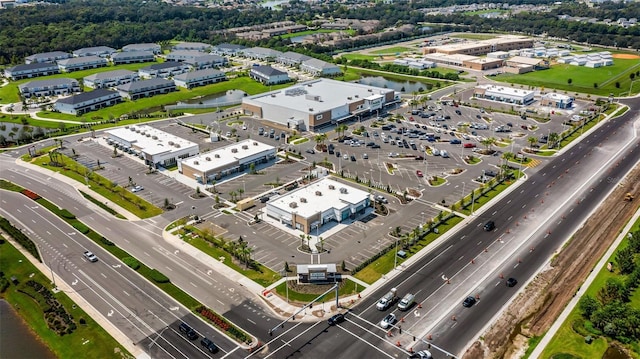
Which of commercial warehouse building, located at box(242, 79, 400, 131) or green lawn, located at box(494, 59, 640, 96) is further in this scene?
green lawn, located at box(494, 59, 640, 96)

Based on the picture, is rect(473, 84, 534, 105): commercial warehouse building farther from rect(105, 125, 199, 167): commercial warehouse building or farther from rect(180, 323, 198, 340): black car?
rect(180, 323, 198, 340): black car

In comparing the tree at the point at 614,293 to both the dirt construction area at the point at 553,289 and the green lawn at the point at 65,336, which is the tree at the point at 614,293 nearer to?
the dirt construction area at the point at 553,289

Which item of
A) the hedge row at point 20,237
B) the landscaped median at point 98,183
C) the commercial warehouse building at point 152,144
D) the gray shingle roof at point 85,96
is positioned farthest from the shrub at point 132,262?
the gray shingle roof at point 85,96

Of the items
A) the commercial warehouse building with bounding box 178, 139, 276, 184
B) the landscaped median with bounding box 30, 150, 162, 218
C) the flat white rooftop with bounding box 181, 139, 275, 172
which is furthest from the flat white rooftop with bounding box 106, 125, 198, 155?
the landscaped median with bounding box 30, 150, 162, 218

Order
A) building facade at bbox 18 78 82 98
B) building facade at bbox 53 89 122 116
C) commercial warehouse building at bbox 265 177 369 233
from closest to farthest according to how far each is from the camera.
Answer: commercial warehouse building at bbox 265 177 369 233 → building facade at bbox 53 89 122 116 → building facade at bbox 18 78 82 98

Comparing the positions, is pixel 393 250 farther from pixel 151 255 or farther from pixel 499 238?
pixel 151 255

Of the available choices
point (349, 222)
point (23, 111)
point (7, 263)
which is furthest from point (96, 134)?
point (349, 222)

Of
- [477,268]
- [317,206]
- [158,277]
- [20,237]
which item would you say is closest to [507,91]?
[317,206]
